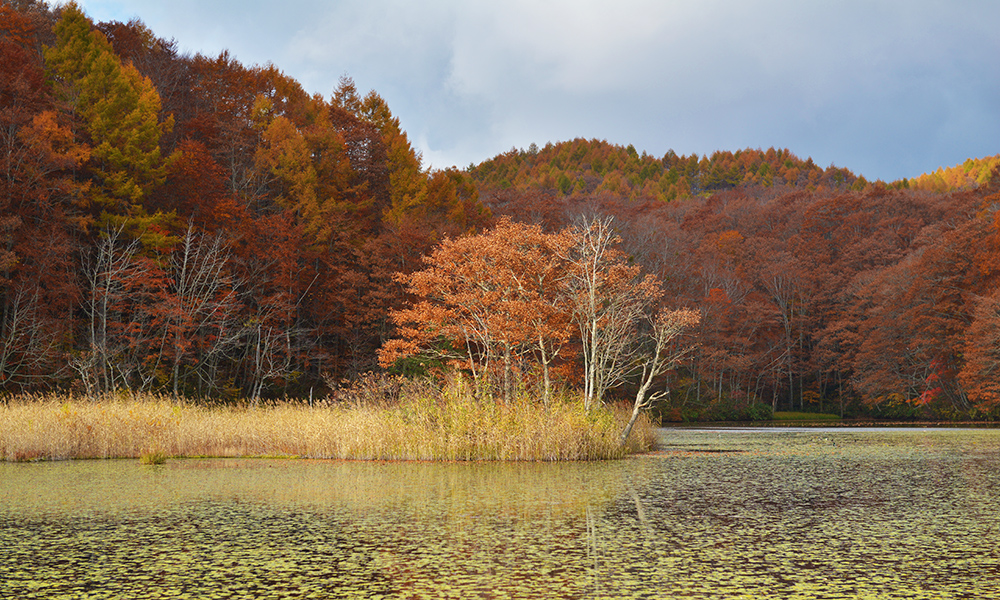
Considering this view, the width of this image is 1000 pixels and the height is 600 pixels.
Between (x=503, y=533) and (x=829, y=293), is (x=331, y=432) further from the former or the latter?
(x=829, y=293)

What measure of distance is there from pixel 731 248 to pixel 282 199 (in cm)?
3009

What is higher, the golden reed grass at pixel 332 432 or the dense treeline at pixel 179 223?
the dense treeline at pixel 179 223

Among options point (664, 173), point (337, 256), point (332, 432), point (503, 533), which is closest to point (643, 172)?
point (664, 173)

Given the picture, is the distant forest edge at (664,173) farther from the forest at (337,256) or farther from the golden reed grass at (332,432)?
the golden reed grass at (332,432)

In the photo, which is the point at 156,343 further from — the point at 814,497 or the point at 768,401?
the point at 768,401

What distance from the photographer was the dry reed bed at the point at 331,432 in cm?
1529

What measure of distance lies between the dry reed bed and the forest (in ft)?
10.8

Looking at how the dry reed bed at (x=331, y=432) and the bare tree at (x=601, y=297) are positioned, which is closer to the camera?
the dry reed bed at (x=331, y=432)

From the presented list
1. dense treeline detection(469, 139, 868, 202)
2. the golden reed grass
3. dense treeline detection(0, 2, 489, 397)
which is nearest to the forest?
dense treeline detection(0, 2, 489, 397)

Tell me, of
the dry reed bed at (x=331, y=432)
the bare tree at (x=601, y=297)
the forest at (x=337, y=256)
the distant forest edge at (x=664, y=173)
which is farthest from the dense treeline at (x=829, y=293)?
the dry reed bed at (x=331, y=432)

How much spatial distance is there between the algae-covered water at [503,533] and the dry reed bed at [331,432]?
1.68 m

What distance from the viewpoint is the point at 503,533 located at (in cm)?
749

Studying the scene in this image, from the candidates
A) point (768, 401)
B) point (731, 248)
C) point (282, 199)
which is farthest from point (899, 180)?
point (282, 199)

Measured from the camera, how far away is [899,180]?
67.4 m
